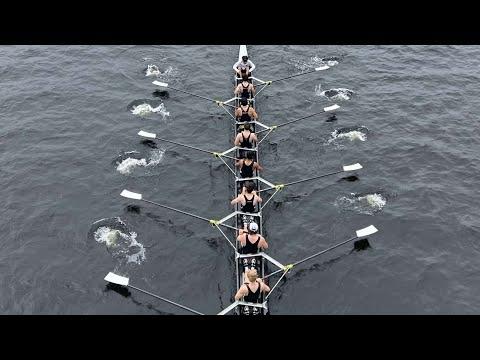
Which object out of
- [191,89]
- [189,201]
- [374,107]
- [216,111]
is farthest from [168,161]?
[374,107]

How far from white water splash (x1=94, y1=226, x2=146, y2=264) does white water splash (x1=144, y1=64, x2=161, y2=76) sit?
16976 mm

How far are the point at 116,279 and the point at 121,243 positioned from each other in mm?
3094

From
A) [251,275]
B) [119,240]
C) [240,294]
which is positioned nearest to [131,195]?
[119,240]

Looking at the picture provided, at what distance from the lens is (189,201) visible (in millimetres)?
25828

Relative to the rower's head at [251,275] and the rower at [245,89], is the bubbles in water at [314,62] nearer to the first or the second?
the rower at [245,89]

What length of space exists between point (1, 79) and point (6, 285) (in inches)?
839

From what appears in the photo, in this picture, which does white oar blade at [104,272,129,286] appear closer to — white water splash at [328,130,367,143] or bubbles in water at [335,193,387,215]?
bubbles in water at [335,193,387,215]

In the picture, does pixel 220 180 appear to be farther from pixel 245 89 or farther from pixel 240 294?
pixel 240 294

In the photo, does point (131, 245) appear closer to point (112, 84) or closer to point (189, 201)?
point (189, 201)

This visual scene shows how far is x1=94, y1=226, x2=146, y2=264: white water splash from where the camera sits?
73.3ft

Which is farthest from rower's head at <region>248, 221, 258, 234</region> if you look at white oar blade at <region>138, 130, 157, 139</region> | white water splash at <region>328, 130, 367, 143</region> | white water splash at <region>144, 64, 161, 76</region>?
white water splash at <region>144, 64, 161, 76</region>

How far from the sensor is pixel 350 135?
101 ft

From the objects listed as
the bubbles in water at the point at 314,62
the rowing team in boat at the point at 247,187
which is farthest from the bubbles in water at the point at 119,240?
the bubbles in water at the point at 314,62

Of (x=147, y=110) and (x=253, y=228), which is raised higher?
(x=147, y=110)
